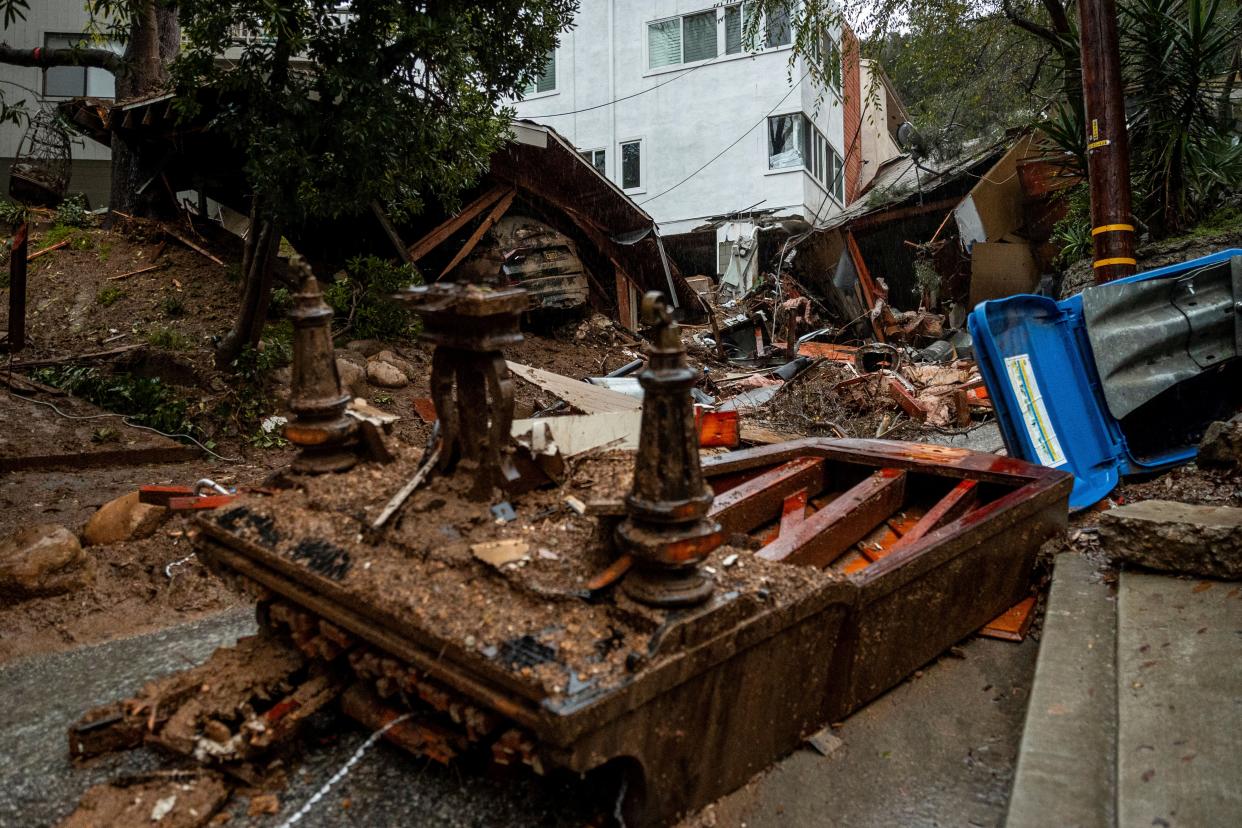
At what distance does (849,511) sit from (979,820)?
4.54 feet

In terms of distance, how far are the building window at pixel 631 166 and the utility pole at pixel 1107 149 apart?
15.1m

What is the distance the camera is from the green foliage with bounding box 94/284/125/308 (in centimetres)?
898

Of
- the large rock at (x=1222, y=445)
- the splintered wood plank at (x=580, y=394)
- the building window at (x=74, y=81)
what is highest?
the building window at (x=74, y=81)

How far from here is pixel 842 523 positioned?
3637 millimetres

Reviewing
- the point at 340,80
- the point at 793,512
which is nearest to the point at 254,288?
the point at 340,80

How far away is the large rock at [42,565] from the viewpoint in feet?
14.1

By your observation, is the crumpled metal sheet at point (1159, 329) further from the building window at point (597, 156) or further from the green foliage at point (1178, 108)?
the building window at point (597, 156)

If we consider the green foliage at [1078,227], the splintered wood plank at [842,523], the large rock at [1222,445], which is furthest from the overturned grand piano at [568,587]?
the green foliage at [1078,227]

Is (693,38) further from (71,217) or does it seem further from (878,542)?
(878,542)

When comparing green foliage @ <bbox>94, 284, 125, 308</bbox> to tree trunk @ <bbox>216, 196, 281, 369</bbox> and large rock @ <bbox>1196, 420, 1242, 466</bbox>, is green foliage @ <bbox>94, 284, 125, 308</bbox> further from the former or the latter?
large rock @ <bbox>1196, 420, 1242, 466</bbox>

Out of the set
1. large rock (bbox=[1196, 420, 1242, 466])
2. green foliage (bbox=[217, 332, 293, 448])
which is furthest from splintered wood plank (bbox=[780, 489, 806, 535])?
green foliage (bbox=[217, 332, 293, 448])

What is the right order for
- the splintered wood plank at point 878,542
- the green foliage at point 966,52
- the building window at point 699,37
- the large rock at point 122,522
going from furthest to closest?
the building window at point 699,37, the green foliage at point 966,52, the large rock at point 122,522, the splintered wood plank at point 878,542

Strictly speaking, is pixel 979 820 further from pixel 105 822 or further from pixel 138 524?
pixel 138 524

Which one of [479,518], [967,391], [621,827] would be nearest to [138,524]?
[479,518]
